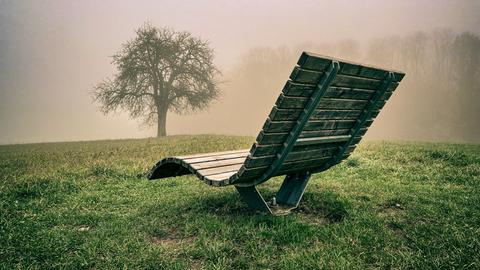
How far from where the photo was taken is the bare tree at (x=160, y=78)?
2694cm

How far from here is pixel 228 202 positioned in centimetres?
475

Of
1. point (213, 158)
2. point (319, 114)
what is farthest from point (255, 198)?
point (319, 114)

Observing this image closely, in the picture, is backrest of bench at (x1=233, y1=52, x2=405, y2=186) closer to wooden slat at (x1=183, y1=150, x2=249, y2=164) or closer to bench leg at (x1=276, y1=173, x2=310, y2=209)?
bench leg at (x1=276, y1=173, x2=310, y2=209)

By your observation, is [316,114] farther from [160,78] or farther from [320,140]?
[160,78]

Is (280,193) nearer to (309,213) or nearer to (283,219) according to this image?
(309,213)

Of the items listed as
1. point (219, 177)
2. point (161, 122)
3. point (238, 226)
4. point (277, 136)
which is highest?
point (161, 122)

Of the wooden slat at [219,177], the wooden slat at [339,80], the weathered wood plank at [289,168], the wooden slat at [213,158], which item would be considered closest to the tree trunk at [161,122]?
the wooden slat at [213,158]

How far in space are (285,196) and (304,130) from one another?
1355 millimetres

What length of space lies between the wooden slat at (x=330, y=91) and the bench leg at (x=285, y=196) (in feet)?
4.14

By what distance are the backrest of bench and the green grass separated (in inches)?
24.0

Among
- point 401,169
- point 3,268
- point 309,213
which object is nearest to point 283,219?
point 309,213

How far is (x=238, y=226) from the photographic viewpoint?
3707 mm

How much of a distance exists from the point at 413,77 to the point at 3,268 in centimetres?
4892

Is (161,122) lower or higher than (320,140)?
higher
